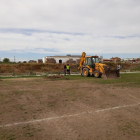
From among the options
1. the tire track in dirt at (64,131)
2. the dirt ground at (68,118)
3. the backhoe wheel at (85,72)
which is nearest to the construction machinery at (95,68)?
the backhoe wheel at (85,72)

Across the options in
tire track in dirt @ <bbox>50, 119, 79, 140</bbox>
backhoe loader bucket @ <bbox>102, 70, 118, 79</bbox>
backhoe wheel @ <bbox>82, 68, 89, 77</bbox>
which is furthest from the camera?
backhoe wheel @ <bbox>82, 68, 89, 77</bbox>

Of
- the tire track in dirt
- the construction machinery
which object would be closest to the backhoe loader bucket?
the construction machinery

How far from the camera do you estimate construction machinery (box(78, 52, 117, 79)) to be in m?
19.8

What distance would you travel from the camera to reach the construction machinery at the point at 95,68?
1976cm

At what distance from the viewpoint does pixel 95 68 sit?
21.8 meters

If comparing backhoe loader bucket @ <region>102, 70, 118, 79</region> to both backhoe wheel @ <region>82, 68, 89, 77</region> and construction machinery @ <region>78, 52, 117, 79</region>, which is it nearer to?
construction machinery @ <region>78, 52, 117, 79</region>

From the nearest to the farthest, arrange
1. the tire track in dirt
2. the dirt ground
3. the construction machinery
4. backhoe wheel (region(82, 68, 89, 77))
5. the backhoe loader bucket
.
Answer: the tire track in dirt, the dirt ground, the backhoe loader bucket, the construction machinery, backhoe wheel (region(82, 68, 89, 77))

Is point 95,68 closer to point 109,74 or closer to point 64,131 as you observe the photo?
point 109,74

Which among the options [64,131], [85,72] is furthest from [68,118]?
[85,72]

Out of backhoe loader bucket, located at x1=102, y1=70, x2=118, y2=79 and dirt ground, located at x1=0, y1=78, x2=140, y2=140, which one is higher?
backhoe loader bucket, located at x1=102, y1=70, x2=118, y2=79

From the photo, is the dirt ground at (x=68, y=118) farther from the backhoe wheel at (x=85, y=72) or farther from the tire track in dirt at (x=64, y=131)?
the backhoe wheel at (x=85, y=72)

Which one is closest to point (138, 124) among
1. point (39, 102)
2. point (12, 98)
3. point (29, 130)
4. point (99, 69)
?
point (29, 130)

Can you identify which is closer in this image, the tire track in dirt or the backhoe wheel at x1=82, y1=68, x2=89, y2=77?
the tire track in dirt

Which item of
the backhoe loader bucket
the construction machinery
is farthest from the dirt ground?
the construction machinery
